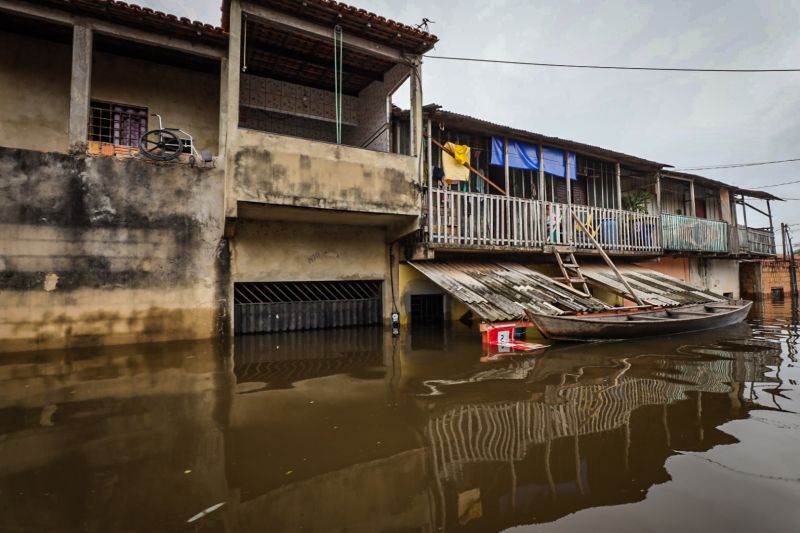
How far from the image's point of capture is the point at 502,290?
8180 mm

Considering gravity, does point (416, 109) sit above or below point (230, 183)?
above

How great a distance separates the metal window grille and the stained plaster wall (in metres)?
3.02

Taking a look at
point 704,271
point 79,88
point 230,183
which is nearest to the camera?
point 79,88

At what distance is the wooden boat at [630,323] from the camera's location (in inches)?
271

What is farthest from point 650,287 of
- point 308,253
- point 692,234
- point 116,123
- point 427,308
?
point 116,123

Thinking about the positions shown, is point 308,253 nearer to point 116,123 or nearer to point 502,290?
point 502,290

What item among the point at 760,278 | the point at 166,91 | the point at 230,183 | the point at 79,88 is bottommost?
the point at 760,278

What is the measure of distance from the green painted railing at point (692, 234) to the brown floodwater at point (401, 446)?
8.64 m

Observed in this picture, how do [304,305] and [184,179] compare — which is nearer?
[184,179]

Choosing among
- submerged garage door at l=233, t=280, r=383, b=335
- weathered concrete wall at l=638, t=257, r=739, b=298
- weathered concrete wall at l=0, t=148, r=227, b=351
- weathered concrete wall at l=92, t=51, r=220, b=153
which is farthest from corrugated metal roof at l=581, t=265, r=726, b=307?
weathered concrete wall at l=92, t=51, r=220, b=153

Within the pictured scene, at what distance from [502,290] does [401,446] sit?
568cm

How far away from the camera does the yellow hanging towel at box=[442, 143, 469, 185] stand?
9.83 metres

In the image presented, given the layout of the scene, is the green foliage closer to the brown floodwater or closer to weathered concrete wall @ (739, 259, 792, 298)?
weathered concrete wall @ (739, 259, 792, 298)

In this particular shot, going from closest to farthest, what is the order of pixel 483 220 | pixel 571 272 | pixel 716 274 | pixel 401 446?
pixel 401 446 → pixel 483 220 → pixel 571 272 → pixel 716 274
